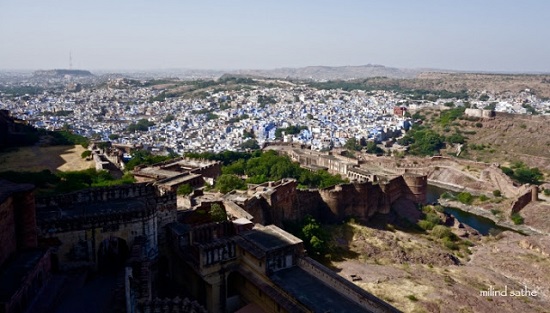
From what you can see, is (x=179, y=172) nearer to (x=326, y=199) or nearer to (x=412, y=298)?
(x=326, y=199)

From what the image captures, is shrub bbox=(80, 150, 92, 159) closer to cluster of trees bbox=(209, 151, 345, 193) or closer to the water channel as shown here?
cluster of trees bbox=(209, 151, 345, 193)

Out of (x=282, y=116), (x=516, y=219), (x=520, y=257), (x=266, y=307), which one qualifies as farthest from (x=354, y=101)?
(x=266, y=307)

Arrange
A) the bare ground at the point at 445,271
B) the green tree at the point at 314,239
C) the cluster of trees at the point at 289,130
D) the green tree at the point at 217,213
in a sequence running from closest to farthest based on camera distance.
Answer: the green tree at the point at 217,213 < the bare ground at the point at 445,271 < the green tree at the point at 314,239 < the cluster of trees at the point at 289,130

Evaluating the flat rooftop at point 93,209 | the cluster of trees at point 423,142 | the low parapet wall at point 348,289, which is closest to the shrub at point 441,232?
the low parapet wall at point 348,289

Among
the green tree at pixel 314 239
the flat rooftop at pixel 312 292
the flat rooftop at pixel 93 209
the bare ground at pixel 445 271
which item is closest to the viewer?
the flat rooftop at pixel 312 292

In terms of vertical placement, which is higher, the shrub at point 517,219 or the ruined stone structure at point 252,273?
the ruined stone structure at point 252,273

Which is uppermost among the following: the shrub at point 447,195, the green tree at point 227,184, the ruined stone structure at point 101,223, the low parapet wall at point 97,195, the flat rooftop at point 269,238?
the low parapet wall at point 97,195

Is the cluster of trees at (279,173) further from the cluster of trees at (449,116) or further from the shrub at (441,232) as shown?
the cluster of trees at (449,116)
